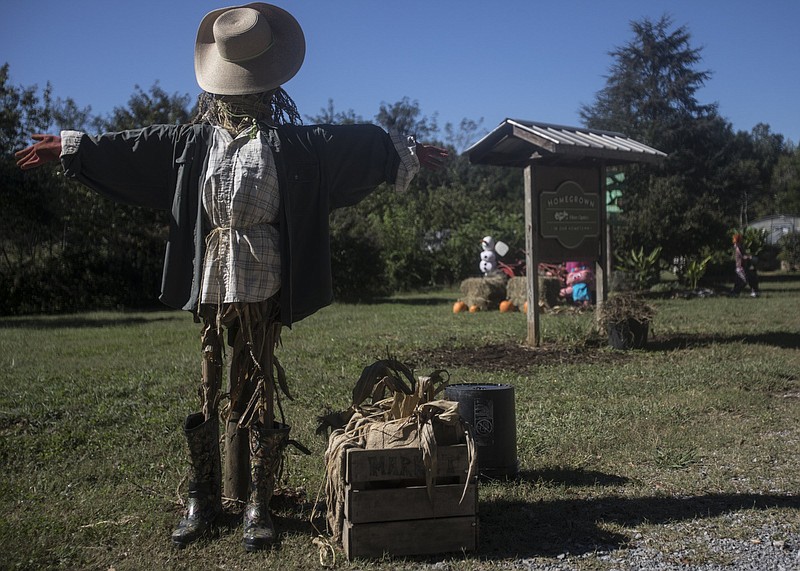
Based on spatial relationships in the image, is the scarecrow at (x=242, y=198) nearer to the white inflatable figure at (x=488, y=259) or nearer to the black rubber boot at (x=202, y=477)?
the black rubber boot at (x=202, y=477)

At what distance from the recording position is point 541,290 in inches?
614

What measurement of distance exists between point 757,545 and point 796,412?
3.23m

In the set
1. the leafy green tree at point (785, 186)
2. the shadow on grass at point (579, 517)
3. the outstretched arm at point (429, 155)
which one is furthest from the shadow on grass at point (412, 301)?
the leafy green tree at point (785, 186)

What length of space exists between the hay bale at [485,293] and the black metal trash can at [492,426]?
11627 millimetres

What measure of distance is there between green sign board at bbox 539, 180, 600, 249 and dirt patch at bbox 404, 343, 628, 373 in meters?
1.44

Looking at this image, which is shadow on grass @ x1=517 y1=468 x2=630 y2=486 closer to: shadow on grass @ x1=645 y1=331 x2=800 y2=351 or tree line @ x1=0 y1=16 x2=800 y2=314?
shadow on grass @ x1=645 y1=331 x2=800 y2=351

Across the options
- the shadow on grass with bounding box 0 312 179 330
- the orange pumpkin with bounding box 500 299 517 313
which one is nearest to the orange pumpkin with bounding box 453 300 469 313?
the orange pumpkin with bounding box 500 299 517 313

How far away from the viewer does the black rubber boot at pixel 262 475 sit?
12.3 feet

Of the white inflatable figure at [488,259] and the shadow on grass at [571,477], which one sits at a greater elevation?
the white inflatable figure at [488,259]

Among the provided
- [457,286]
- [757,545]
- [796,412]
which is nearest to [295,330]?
[796,412]

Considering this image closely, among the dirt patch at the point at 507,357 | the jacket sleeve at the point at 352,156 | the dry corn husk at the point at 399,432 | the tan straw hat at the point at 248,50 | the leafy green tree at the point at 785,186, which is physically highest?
the leafy green tree at the point at 785,186

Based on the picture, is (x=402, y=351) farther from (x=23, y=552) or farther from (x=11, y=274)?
(x=11, y=274)

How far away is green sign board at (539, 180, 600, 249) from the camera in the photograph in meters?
10.2

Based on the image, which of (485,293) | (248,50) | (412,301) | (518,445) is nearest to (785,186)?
(412,301)
